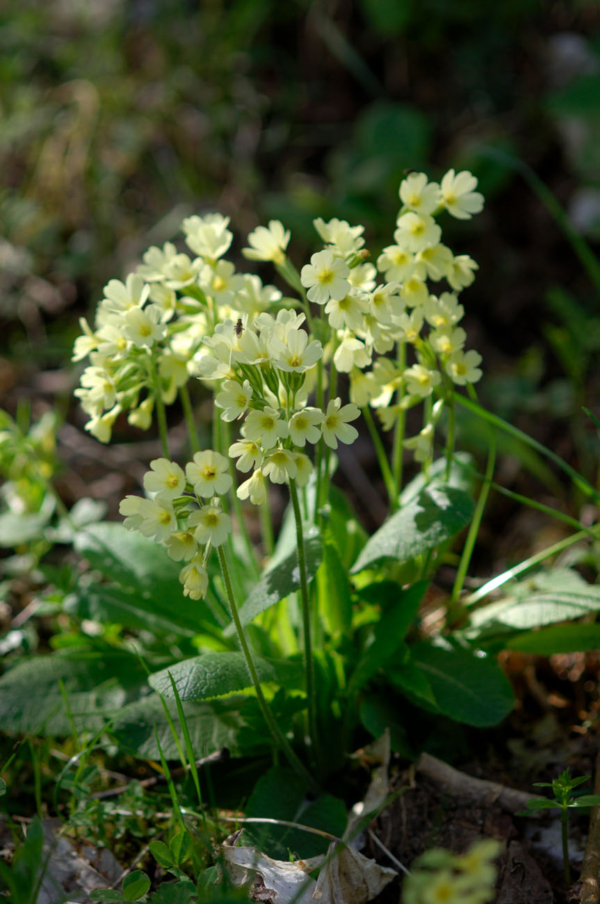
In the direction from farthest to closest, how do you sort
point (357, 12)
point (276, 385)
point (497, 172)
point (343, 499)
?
point (357, 12), point (497, 172), point (343, 499), point (276, 385)

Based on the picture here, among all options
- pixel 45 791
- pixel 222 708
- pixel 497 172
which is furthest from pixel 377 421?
pixel 45 791

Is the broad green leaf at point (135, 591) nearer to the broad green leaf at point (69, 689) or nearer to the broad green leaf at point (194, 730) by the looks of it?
the broad green leaf at point (69, 689)

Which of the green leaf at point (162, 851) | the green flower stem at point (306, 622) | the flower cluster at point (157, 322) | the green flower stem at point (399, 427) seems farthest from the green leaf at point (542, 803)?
the flower cluster at point (157, 322)

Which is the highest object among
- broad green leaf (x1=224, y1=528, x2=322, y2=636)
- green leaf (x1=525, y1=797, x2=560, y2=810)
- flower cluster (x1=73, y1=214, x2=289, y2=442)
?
flower cluster (x1=73, y1=214, x2=289, y2=442)

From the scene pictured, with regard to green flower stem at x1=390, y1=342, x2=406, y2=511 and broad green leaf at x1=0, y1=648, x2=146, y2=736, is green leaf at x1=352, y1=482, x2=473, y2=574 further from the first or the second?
broad green leaf at x1=0, y1=648, x2=146, y2=736

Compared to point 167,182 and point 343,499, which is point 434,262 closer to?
point 343,499

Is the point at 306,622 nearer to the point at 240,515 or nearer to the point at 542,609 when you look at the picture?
the point at 240,515

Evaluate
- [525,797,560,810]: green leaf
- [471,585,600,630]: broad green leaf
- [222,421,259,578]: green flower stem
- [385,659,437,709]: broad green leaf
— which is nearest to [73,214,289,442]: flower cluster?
[222,421,259,578]: green flower stem
